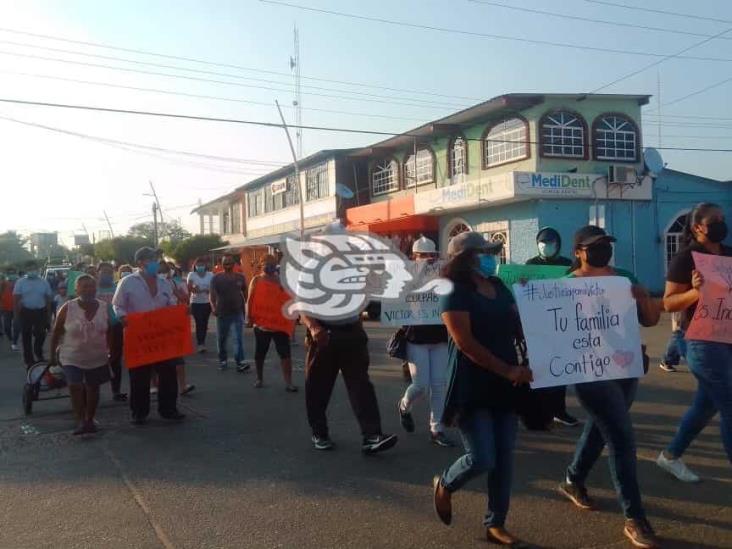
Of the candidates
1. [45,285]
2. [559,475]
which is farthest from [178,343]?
[45,285]

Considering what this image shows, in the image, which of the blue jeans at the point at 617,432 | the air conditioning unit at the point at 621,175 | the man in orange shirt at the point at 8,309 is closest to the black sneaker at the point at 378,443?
the blue jeans at the point at 617,432

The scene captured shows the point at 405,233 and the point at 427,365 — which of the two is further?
the point at 405,233

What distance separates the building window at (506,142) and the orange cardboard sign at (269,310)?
15783mm

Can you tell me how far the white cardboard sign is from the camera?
4.16 m

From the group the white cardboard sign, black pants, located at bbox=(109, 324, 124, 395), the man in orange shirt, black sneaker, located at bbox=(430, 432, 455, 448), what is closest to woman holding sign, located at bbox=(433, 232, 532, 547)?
the white cardboard sign

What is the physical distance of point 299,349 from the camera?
1405 cm

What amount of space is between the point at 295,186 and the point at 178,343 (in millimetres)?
31600

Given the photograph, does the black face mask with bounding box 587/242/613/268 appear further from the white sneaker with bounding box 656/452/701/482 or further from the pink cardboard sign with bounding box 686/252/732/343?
the white sneaker with bounding box 656/452/701/482

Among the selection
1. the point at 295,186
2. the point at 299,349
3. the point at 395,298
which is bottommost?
the point at 299,349

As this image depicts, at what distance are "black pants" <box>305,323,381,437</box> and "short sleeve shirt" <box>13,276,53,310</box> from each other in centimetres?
798

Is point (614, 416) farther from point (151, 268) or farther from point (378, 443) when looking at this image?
point (151, 268)

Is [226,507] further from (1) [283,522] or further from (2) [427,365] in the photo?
(2) [427,365]

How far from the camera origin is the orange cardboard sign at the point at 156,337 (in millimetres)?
7395

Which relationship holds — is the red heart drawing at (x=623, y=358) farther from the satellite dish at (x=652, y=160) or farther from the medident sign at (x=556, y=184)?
the satellite dish at (x=652, y=160)
